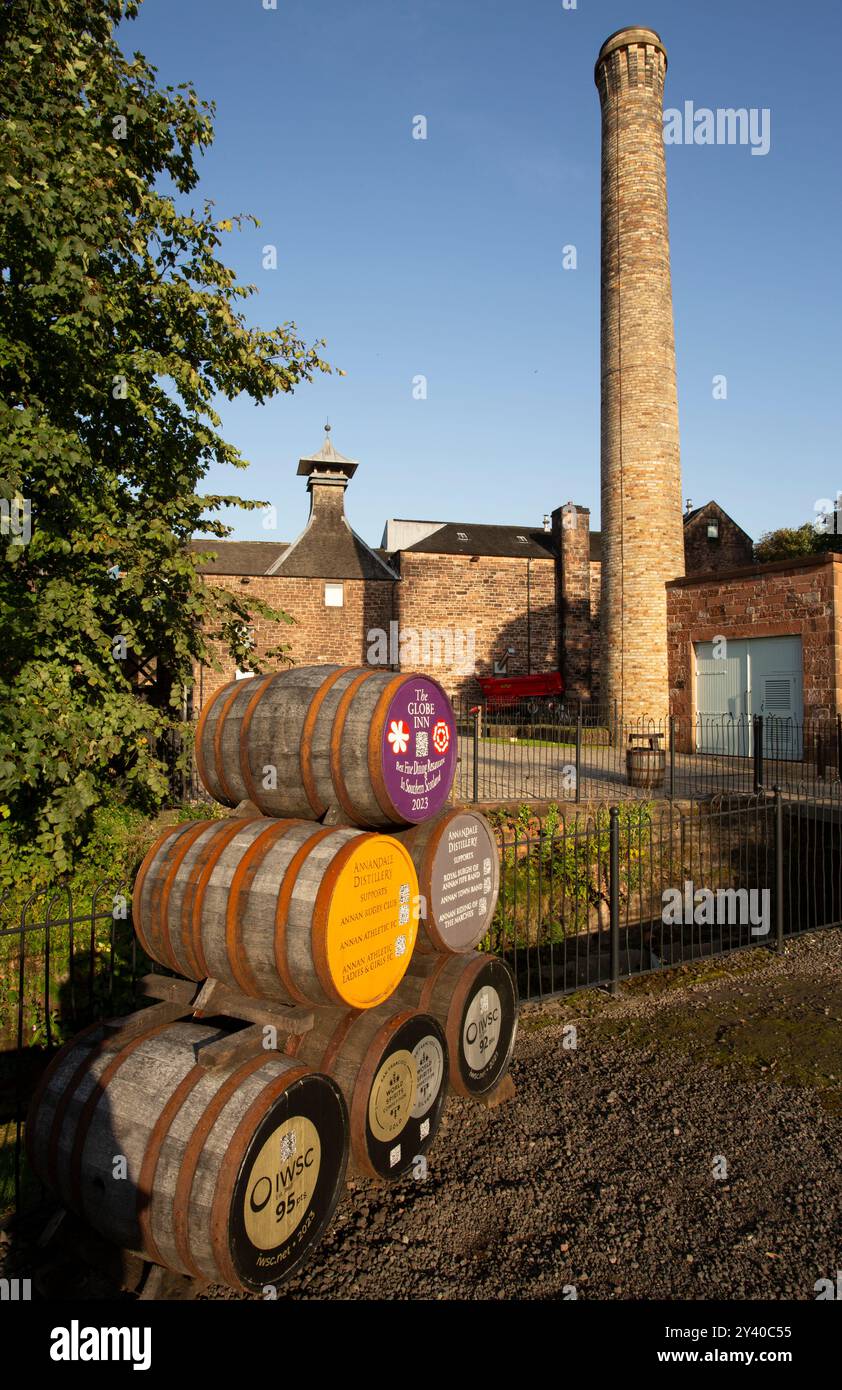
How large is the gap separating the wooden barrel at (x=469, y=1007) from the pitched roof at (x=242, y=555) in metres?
24.6

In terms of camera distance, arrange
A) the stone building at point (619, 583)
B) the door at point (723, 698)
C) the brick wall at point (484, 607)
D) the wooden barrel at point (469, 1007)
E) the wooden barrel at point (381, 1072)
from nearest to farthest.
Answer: the wooden barrel at point (381, 1072) → the wooden barrel at point (469, 1007) → the stone building at point (619, 583) → the door at point (723, 698) → the brick wall at point (484, 607)

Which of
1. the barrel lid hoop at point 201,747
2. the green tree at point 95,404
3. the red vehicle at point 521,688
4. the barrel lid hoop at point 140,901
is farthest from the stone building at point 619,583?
the barrel lid hoop at point 140,901

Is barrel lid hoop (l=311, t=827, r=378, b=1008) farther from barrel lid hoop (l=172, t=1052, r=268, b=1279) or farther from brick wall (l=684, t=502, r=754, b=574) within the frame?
brick wall (l=684, t=502, r=754, b=574)

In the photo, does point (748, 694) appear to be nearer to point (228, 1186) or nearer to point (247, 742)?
point (247, 742)

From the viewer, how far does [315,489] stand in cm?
2959

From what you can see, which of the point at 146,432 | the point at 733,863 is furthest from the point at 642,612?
the point at 146,432

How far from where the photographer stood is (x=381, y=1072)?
3.79m

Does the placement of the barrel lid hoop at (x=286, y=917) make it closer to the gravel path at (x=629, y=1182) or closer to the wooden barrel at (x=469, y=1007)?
the wooden barrel at (x=469, y=1007)

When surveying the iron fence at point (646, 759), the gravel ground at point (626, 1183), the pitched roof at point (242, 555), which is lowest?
the gravel ground at point (626, 1183)

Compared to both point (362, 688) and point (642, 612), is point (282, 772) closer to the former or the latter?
point (362, 688)

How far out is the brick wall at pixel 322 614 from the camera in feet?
90.0

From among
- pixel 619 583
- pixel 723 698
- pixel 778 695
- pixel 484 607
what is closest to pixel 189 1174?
pixel 778 695
